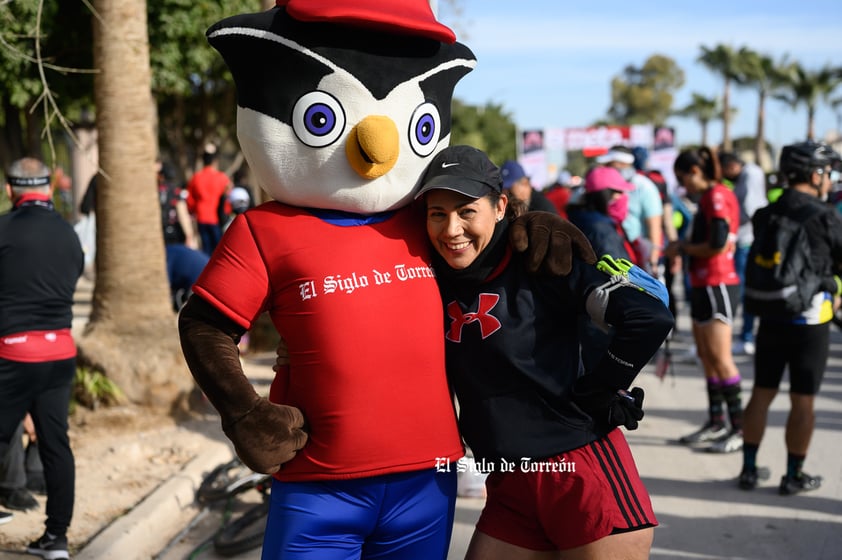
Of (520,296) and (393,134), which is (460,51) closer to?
(393,134)

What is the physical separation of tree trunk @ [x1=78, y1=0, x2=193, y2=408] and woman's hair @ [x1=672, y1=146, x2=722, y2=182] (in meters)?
3.93

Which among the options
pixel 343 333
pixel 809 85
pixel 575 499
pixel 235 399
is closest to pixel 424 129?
pixel 343 333

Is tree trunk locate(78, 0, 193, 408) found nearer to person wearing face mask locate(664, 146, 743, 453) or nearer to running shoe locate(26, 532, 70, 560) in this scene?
running shoe locate(26, 532, 70, 560)

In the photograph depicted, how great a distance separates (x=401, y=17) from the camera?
277cm

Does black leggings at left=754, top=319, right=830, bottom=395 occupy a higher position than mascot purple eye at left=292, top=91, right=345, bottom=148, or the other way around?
mascot purple eye at left=292, top=91, right=345, bottom=148

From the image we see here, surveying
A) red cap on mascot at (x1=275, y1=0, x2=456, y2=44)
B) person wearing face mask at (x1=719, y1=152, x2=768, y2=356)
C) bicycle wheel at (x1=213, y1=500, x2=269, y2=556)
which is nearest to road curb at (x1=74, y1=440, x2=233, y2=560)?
bicycle wheel at (x1=213, y1=500, x2=269, y2=556)

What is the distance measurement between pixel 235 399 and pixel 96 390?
4.36 meters

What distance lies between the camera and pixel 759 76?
46656 millimetres

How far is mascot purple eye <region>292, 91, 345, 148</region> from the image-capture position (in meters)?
2.79

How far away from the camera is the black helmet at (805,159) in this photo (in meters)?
5.35

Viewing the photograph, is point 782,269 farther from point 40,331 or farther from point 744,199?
point 744,199

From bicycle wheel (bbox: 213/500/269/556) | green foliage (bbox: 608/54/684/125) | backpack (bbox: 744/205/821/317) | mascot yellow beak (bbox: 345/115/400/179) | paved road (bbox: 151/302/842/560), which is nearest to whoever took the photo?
mascot yellow beak (bbox: 345/115/400/179)

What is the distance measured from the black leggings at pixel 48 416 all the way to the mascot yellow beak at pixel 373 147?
261 centimetres

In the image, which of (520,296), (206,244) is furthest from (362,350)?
(206,244)
